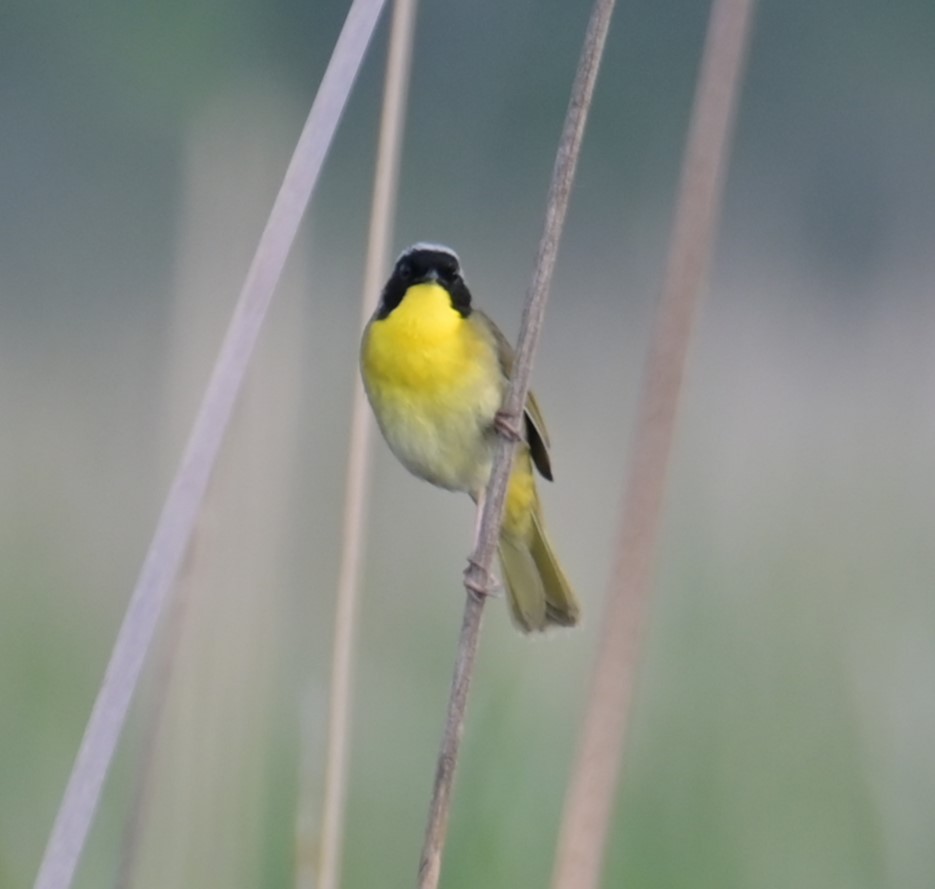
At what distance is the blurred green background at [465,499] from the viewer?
6.21 feet

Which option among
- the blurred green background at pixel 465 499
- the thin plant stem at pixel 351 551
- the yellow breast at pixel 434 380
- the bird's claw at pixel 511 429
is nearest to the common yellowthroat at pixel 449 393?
the yellow breast at pixel 434 380

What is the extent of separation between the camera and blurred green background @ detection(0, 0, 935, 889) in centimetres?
189

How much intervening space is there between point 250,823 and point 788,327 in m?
1.98

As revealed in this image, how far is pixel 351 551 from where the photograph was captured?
1.51 metres

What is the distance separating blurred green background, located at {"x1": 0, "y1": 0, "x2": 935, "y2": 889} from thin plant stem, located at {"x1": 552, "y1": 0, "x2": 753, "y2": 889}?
442mm

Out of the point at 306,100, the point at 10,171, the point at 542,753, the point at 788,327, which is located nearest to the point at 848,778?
the point at 542,753

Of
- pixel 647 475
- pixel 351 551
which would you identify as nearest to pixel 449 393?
pixel 351 551

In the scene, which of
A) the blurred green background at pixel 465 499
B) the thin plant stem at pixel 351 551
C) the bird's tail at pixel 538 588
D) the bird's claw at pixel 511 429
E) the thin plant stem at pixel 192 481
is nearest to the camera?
the thin plant stem at pixel 192 481

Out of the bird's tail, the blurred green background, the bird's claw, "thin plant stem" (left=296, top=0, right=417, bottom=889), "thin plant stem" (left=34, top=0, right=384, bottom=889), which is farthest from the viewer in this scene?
the bird's tail

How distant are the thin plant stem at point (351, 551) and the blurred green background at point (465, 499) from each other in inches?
3.4

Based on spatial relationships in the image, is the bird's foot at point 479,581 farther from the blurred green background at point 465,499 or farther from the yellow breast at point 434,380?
the yellow breast at point 434,380

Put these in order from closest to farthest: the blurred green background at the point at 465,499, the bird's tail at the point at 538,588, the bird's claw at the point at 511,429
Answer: the bird's claw at the point at 511,429, the blurred green background at the point at 465,499, the bird's tail at the point at 538,588

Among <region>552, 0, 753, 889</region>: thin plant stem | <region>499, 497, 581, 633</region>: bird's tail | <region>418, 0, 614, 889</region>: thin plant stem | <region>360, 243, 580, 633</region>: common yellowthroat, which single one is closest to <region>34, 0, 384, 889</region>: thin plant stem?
<region>418, 0, 614, 889</region>: thin plant stem

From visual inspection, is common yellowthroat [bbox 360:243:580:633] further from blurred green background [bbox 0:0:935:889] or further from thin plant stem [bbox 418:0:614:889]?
thin plant stem [bbox 418:0:614:889]
